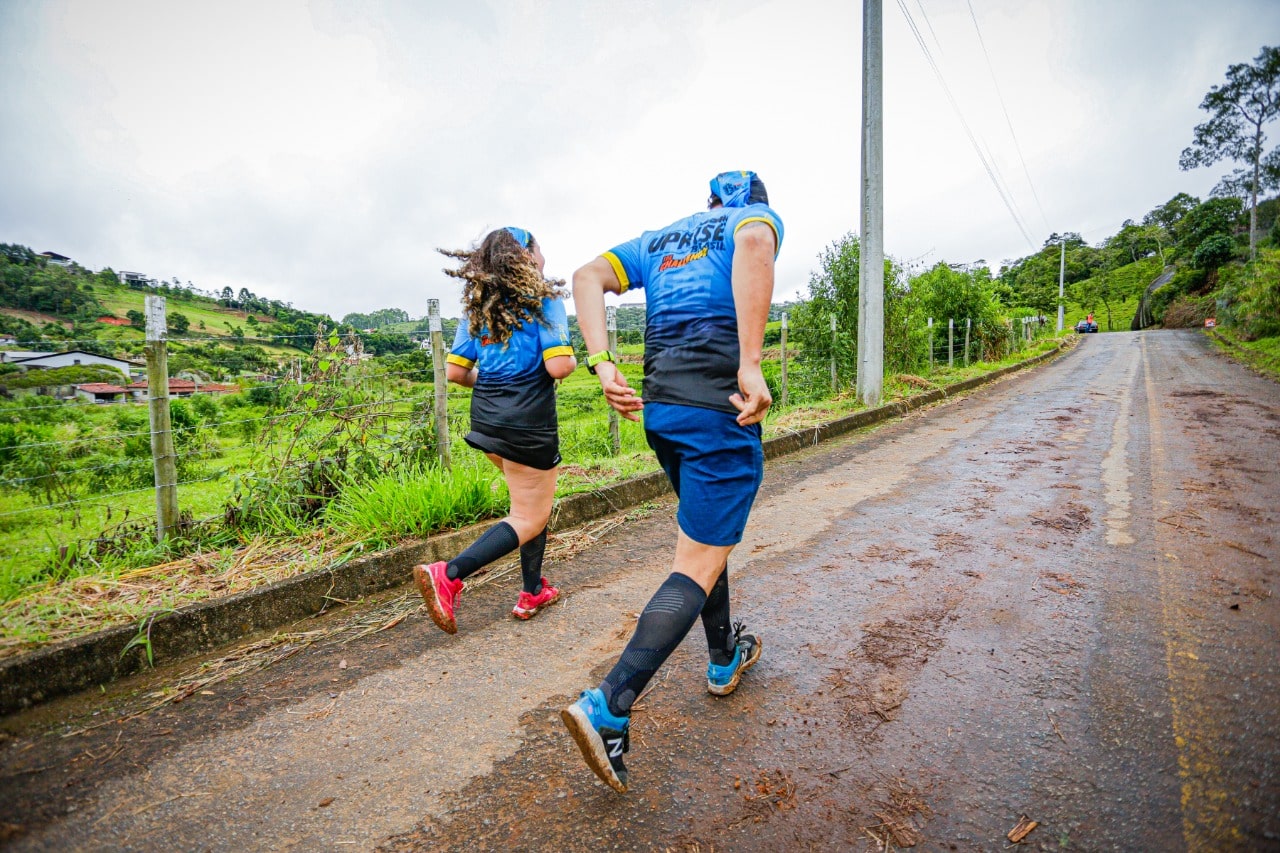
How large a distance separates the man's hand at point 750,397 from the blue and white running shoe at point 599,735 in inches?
36.0

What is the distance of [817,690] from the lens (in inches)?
88.7

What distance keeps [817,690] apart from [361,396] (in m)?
3.55

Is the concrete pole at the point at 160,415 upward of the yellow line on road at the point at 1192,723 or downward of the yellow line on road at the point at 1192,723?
upward

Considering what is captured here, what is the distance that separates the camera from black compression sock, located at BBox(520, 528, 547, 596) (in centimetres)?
297

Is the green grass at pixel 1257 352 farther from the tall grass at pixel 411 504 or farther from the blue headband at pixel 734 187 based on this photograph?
the tall grass at pixel 411 504

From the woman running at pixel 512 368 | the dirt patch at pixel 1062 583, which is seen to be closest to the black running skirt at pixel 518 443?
the woman running at pixel 512 368

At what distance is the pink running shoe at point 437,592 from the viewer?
8.34 feet

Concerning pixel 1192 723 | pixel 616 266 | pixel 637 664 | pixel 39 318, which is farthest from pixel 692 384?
pixel 39 318

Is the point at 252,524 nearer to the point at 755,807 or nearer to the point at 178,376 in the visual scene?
the point at 178,376

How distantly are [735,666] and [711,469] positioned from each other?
876 mm

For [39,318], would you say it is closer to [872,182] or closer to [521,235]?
[521,235]

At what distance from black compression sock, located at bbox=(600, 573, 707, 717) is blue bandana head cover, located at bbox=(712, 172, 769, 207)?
1316mm

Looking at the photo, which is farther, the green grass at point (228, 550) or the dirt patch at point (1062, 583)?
the dirt patch at point (1062, 583)

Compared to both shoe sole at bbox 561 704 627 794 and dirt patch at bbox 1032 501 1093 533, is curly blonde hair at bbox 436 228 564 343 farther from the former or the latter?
dirt patch at bbox 1032 501 1093 533
